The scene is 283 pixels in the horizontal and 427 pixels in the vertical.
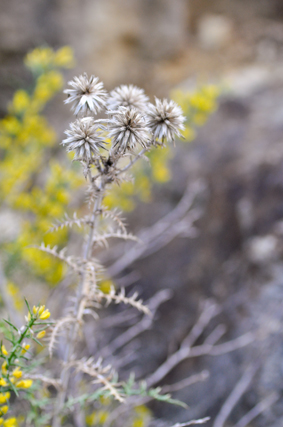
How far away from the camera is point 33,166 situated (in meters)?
1.97

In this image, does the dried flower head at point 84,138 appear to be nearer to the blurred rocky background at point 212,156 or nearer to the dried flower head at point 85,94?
the dried flower head at point 85,94

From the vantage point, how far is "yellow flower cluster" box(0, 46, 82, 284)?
63.8 inches

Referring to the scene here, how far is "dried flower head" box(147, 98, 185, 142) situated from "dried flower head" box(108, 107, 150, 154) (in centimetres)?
3

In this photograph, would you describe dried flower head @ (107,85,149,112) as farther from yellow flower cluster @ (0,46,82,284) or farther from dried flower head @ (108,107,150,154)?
yellow flower cluster @ (0,46,82,284)

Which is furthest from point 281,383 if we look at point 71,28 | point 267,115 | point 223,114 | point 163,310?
point 71,28

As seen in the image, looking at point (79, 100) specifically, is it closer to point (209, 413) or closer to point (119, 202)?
point (119, 202)

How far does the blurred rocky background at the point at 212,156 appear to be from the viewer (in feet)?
4.98

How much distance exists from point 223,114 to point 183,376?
2125 mm

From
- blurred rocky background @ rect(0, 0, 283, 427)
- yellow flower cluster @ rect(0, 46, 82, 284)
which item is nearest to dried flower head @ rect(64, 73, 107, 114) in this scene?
yellow flower cluster @ rect(0, 46, 82, 284)

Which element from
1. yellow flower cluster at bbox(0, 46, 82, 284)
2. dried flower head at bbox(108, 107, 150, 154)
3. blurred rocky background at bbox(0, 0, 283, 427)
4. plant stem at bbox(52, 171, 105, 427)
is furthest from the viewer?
yellow flower cluster at bbox(0, 46, 82, 284)

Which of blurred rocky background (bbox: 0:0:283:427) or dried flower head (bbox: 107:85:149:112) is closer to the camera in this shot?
dried flower head (bbox: 107:85:149:112)

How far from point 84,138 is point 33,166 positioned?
58.5 inches

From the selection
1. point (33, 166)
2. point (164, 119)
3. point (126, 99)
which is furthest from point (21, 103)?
point (164, 119)

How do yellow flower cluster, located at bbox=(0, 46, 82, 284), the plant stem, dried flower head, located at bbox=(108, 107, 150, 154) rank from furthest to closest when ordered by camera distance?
yellow flower cluster, located at bbox=(0, 46, 82, 284) → the plant stem → dried flower head, located at bbox=(108, 107, 150, 154)
